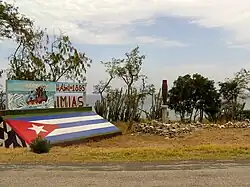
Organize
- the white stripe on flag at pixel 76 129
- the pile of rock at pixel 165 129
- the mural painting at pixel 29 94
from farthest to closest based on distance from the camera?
the pile of rock at pixel 165 129 → the mural painting at pixel 29 94 → the white stripe on flag at pixel 76 129

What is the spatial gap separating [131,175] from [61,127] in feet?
32.9

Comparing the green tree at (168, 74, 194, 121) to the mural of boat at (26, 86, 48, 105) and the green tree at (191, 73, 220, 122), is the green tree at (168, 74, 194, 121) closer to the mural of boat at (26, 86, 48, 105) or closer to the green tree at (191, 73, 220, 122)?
the green tree at (191, 73, 220, 122)

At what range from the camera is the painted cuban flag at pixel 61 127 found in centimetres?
1725

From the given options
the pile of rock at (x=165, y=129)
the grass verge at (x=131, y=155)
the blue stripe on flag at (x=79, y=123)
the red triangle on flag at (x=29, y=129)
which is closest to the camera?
the grass verge at (x=131, y=155)

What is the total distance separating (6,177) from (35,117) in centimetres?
966

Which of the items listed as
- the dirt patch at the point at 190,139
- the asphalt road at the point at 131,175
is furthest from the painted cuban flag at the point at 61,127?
the asphalt road at the point at 131,175

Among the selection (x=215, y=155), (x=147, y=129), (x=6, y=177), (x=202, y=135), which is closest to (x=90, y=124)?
(x=147, y=129)

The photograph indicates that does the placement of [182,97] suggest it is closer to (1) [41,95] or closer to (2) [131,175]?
(1) [41,95]

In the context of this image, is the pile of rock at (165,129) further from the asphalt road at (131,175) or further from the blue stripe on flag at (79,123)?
the asphalt road at (131,175)

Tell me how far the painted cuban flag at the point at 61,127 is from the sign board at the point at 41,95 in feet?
2.41

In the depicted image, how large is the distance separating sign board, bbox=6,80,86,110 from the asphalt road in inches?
318

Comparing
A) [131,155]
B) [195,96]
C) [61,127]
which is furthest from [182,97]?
[131,155]

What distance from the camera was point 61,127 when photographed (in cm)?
1891

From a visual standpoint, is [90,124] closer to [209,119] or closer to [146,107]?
[146,107]
